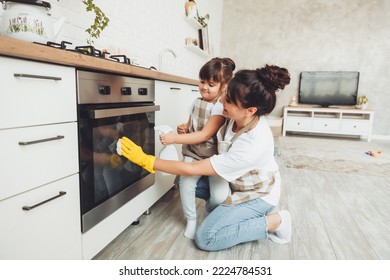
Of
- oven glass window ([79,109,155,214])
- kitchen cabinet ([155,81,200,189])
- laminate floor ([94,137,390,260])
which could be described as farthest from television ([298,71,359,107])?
oven glass window ([79,109,155,214])

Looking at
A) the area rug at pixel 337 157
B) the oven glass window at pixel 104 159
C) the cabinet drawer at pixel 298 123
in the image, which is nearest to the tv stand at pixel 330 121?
the cabinet drawer at pixel 298 123

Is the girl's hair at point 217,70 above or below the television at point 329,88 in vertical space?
below

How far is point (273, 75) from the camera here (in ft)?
3.37

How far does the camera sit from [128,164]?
127 cm

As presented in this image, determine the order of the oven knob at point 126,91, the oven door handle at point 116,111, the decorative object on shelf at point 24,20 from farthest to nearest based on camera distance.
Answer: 1. the oven knob at point 126,91
2. the oven door handle at point 116,111
3. the decorative object on shelf at point 24,20

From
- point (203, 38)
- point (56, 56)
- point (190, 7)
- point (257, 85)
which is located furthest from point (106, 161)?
point (203, 38)

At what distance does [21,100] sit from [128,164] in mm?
629

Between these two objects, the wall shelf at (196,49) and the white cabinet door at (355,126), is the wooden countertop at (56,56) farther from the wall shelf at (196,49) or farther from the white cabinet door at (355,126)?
the white cabinet door at (355,126)

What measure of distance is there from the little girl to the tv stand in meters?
3.92

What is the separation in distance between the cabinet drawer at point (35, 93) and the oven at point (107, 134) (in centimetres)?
6

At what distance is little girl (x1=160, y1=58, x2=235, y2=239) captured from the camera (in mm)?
1287

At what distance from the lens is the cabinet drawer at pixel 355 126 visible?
182 inches

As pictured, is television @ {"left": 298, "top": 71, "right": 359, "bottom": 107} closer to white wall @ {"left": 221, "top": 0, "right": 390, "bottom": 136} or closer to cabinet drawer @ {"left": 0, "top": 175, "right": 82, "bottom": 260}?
white wall @ {"left": 221, "top": 0, "right": 390, "bottom": 136}

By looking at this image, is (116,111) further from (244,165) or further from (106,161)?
(244,165)
